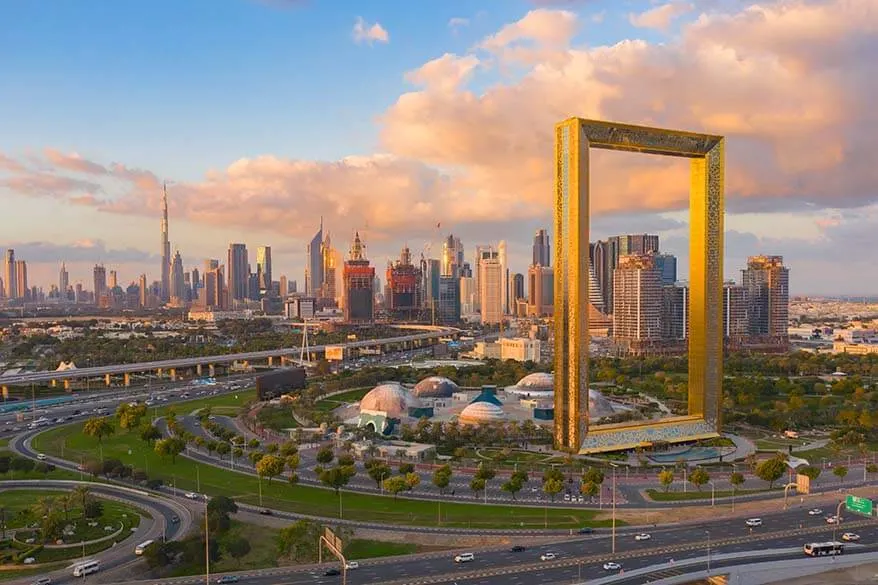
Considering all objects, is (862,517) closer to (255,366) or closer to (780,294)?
(255,366)

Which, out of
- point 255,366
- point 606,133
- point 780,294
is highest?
point 606,133

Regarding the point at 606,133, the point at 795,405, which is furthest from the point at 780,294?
the point at 606,133

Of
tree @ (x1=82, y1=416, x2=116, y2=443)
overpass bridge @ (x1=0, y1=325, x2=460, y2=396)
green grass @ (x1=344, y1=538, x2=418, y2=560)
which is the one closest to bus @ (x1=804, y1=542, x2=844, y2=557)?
green grass @ (x1=344, y1=538, x2=418, y2=560)

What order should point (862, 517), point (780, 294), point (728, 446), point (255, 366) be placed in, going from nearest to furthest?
point (862, 517)
point (728, 446)
point (255, 366)
point (780, 294)

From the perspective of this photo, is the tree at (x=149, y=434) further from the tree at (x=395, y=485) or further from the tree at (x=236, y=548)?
the tree at (x=236, y=548)

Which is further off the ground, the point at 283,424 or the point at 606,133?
the point at 606,133

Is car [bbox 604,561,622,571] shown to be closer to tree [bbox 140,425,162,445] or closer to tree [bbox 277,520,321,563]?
tree [bbox 277,520,321,563]

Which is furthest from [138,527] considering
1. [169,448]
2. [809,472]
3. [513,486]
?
[809,472]

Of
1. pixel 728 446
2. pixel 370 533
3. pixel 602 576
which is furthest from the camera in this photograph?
pixel 728 446
